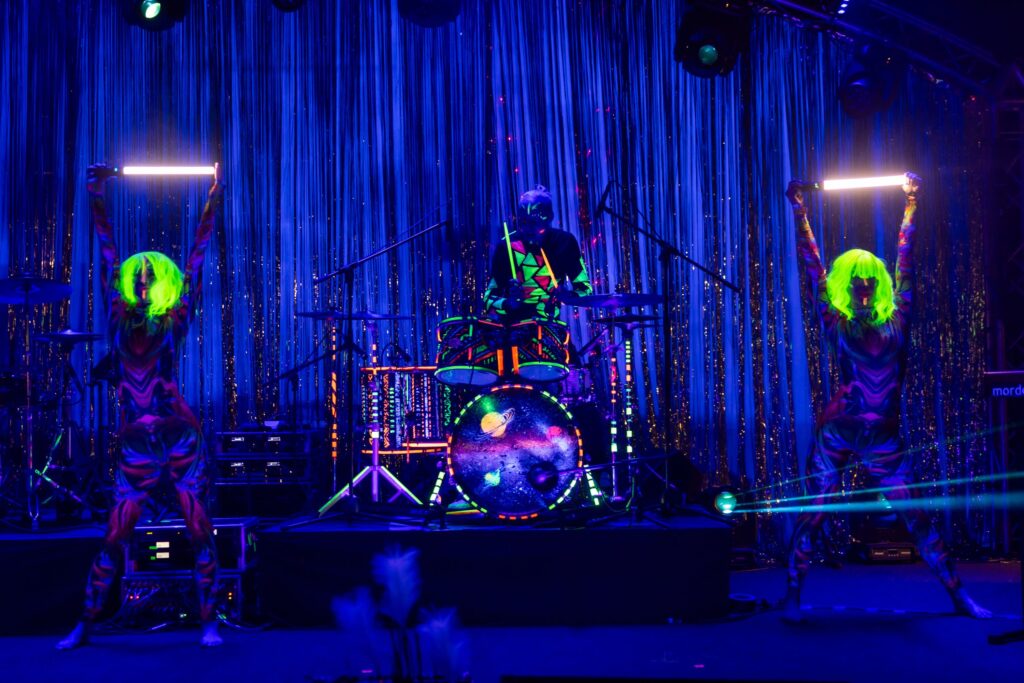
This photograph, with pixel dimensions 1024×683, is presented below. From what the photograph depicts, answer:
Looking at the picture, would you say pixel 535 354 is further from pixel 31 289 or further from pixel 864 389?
pixel 31 289

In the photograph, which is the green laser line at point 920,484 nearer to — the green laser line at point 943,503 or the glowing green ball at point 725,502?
the green laser line at point 943,503

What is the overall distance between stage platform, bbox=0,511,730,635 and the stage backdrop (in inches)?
111

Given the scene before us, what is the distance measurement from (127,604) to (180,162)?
452cm

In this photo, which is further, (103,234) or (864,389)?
(864,389)

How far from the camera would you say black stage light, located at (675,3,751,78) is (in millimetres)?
8719

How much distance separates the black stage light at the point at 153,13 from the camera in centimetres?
874

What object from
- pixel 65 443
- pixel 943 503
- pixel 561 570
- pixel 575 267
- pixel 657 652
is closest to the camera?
pixel 657 652

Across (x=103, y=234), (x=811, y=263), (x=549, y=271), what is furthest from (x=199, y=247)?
(x=811, y=263)

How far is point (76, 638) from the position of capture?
566cm

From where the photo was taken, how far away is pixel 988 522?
8484mm

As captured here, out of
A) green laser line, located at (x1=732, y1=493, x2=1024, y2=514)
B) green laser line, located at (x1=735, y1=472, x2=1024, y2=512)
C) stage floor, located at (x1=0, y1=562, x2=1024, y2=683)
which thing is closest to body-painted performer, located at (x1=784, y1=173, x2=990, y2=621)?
stage floor, located at (x1=0, y1=562, x2=1024, y2=683)

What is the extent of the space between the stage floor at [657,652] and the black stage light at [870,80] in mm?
4249

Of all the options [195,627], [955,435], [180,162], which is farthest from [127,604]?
[955,435]

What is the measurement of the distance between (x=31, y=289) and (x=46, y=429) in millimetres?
1929
